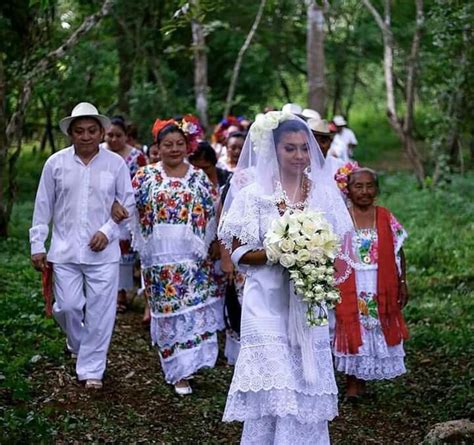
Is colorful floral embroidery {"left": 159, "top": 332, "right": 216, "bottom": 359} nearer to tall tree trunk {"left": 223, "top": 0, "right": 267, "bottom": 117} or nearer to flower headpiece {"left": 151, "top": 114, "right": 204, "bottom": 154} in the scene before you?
flower headpiece {"left": 151, "top": 114, "right": 204, "bottom": 154}

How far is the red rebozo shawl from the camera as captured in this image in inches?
296

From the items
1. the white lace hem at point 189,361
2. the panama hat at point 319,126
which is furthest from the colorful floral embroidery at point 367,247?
the panama hat at point 319,126

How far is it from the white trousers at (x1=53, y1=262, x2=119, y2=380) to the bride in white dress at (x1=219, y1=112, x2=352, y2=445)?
1.94m

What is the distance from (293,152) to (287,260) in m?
0.77

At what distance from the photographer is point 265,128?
578 cm

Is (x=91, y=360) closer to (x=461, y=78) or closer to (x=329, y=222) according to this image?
(x=329, y=222)

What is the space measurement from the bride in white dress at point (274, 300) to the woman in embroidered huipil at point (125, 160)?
4.49 m

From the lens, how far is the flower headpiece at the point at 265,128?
5.78 m

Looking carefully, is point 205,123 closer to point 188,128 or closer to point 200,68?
point 200,68

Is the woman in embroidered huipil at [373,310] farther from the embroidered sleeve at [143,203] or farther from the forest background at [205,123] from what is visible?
the embroidered sleeve at [143,203]

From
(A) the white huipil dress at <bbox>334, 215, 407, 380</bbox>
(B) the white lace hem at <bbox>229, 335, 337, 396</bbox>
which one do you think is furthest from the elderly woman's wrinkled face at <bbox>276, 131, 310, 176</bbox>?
(A) the white huipil dress at <bbox>334, 215, 407, 380</bbox>

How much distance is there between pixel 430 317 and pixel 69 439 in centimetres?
510

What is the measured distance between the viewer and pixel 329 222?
19.1ft

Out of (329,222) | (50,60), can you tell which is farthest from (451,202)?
(329,222)
